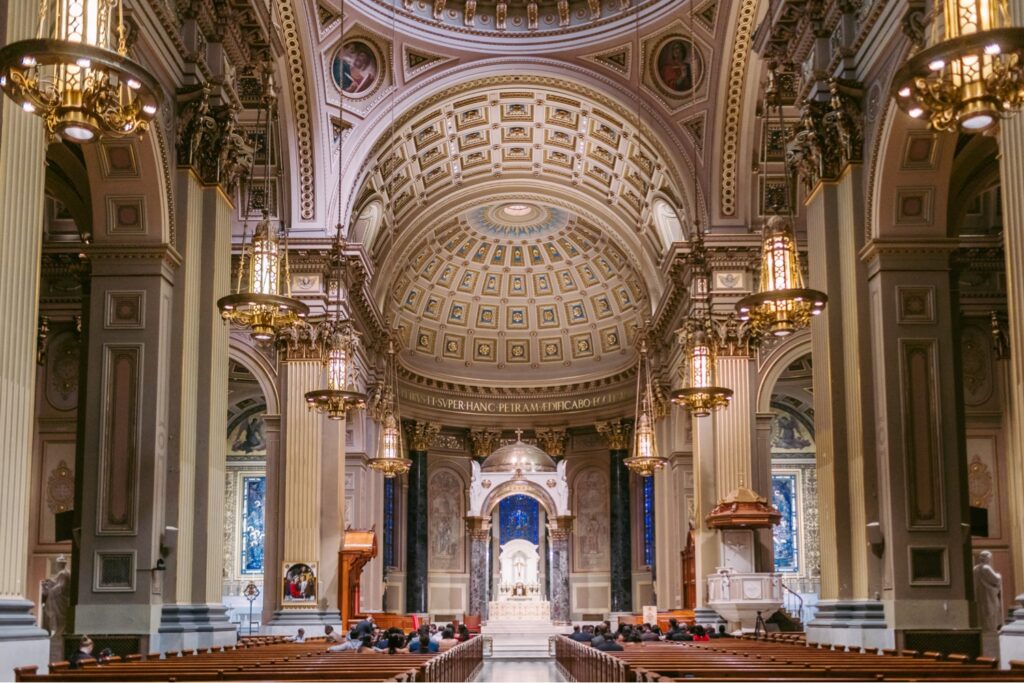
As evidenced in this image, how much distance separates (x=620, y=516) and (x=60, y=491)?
17.9 m

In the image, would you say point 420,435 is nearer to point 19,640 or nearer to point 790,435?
point 790,435

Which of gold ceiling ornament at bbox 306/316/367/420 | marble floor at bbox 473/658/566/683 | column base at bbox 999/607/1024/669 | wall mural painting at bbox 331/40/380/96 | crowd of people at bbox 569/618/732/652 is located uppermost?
wall mural painting at bbox 331/40/380/96

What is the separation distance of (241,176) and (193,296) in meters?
2.37

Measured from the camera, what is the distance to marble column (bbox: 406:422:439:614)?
34969 millimetres

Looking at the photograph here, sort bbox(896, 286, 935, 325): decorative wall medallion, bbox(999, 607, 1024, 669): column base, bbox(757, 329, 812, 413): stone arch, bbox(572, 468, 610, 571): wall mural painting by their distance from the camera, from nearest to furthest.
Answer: bbox(999, 607, 1024, 669): column base → bbox(896, 286, 935, 325): decorative wall medallion → bbox(757, 329, 812, 413): stone arch → bbox(572, 468, 610, 571): wall mural painting

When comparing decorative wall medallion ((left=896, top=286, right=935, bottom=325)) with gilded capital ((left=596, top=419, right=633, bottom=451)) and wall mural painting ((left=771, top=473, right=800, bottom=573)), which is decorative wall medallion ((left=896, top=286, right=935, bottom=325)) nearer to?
gilded capital ((left=596, top=419, right=633, bottom=451))

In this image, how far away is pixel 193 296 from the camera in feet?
46.6

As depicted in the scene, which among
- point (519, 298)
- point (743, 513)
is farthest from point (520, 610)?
point (743, 513)

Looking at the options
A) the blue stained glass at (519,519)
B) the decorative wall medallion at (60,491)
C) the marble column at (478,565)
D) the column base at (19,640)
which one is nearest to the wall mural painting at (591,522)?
the blue stained glass at (519,519)

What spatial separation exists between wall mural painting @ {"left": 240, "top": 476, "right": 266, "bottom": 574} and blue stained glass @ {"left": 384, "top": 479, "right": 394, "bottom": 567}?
3.60 m

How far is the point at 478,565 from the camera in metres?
37.4

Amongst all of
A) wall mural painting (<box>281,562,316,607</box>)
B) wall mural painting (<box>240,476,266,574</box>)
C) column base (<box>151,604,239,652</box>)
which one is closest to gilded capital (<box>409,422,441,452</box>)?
wall mural painting (<box>240,476,266,574</box>)

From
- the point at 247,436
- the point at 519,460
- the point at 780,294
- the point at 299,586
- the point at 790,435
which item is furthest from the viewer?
the point at 519,460

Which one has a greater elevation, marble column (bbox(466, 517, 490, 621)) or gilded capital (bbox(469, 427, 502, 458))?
gilded capital (bbox(469, 427, 502, 458))
